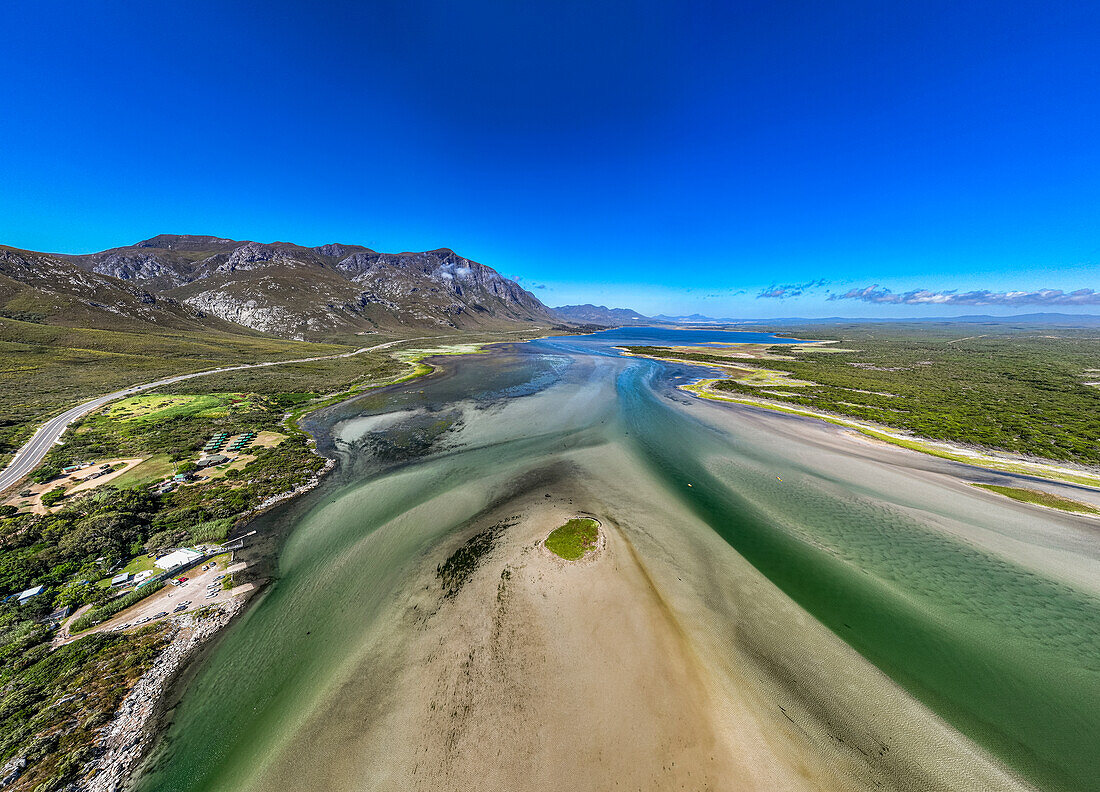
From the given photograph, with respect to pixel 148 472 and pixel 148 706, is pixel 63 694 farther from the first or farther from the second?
pixel 148 472

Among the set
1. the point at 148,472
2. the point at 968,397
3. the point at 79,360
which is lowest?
the point at 968,397

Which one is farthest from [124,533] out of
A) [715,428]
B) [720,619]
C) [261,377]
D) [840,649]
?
[261,377]

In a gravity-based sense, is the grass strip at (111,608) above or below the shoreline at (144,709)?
above

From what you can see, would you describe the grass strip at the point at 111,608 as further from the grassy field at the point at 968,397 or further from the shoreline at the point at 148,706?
the grassy field at the point at 968,397

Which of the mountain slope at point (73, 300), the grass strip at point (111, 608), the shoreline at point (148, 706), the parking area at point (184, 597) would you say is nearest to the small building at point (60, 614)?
the grass strip at point (111, 608)

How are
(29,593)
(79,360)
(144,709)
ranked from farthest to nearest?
(79,360) < (29,593) < (144,709)

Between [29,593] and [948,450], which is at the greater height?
[29,593]

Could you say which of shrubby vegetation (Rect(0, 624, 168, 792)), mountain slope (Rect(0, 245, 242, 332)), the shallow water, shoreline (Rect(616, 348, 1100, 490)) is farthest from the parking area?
mountain slope (Rect(0, 245, 242, 332))

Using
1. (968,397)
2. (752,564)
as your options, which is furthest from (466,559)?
(968,397)
